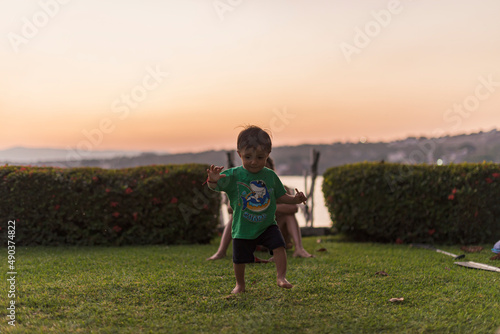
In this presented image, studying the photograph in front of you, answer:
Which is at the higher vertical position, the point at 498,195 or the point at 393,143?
the point at 393,143

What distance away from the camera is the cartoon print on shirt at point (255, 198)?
4258 mm

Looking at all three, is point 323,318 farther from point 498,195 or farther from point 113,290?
point 498,195

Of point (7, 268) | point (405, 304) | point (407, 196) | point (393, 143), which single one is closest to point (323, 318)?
point (405, 304)

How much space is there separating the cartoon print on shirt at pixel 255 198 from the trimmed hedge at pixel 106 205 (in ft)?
13.2

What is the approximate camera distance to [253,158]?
4.16 meters

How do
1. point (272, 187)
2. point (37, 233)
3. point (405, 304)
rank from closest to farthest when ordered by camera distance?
point (405, 304), point (272, 187), point (37, 233)

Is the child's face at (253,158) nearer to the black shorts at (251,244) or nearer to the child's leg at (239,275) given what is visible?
the black shorts at (251,244)

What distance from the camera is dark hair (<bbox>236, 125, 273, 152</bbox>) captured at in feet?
13.4

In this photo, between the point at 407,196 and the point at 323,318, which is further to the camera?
the point at 407,196

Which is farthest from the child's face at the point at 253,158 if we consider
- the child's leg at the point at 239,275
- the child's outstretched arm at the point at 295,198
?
the child's leg at the point at 239,275

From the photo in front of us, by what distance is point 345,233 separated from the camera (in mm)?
8945

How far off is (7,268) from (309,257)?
3.93m

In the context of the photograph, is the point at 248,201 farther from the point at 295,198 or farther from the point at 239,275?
the point at 239,275

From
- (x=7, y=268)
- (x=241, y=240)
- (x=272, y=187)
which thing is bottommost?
(x=7, y=268)
